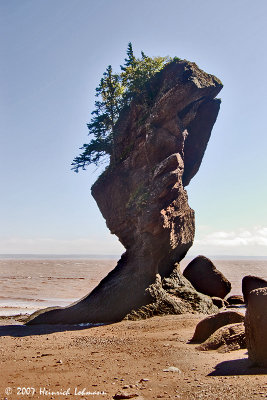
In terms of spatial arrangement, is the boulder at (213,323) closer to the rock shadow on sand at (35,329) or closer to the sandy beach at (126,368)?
the sandy beach at (126,368)

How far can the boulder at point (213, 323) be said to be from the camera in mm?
12545

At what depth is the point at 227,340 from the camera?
36.2ft

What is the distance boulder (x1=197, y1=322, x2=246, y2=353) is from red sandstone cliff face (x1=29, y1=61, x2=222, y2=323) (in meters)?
8.59

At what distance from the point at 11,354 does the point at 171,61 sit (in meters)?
22.0

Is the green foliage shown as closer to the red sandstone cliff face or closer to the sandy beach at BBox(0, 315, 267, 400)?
the red sandstone cliff face

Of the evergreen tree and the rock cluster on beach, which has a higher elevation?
the evergreen tree

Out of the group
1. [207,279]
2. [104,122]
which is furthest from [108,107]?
[207,279]

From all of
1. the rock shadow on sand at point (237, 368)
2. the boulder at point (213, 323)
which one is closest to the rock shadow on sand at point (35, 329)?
the boulder at point (213, 323)

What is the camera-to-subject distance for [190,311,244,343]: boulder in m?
12.5

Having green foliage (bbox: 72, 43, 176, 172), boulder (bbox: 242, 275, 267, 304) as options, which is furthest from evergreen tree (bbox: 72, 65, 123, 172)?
boulder (bbox: 242, 275, 267, 304)

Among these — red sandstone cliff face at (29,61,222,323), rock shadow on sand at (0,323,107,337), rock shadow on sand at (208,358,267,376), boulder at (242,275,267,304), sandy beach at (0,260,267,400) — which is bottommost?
rock shadow on sand at (0,323,107,337)

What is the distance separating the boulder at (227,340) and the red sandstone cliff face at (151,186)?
28.2 ft

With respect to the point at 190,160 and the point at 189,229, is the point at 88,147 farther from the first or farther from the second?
the point at 189,229

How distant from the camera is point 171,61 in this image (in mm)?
25969
